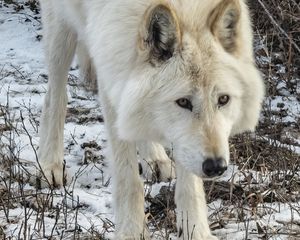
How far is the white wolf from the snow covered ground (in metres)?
0.24

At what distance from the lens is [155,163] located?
4.84 m

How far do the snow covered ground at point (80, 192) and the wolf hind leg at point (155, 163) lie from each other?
0.17m

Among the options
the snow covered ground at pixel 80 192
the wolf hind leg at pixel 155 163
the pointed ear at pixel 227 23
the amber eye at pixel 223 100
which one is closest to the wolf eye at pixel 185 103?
the amber eye at pixel 223 100

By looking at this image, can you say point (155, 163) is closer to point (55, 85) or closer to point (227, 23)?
point (55, 85)

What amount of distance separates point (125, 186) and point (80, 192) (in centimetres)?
67

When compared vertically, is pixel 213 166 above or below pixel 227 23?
below

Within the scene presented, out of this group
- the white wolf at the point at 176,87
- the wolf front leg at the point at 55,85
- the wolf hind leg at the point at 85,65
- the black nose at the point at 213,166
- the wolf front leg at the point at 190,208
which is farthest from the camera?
the wolf hind leg at the point at 85,65

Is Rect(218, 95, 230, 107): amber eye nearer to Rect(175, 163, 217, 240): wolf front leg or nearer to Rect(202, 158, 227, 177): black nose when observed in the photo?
Rect(202, 158, 227, 177): black nose

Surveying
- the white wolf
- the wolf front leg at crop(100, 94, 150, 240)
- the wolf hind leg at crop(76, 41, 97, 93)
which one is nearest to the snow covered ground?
→ the wolf front leg at crop(100, 94, 150, 240)

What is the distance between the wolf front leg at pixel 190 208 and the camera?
358 cm

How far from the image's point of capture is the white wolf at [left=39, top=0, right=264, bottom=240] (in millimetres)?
3254

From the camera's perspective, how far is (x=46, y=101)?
16.7 feet

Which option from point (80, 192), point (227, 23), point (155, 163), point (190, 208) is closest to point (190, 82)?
point (227, 23)

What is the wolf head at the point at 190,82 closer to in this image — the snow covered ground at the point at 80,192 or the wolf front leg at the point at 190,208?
the wolf front leg at the point at 190,208
